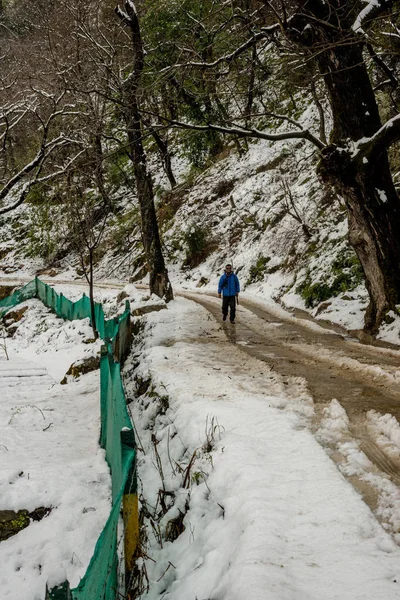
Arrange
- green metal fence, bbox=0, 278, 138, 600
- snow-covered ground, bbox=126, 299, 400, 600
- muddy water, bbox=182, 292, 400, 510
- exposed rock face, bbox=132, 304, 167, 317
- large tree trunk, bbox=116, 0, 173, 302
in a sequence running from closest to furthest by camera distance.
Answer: green metal fence, bbox=0, 278, 138, 600 → snow-covered ground, bbox=126, 299, 400, 600 → muddy water, bbox=182, 292, 400, 510 → exposed rock face, bbox=132, 304, 167, 317 → large tree trunk, bbox=116, 0, 173, 302

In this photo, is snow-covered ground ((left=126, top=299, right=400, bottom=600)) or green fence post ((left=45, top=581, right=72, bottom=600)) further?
snow-covered ground ((left=126, top=299, right=400, bottom=600))

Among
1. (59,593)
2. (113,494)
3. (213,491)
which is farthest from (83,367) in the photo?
(59,593)

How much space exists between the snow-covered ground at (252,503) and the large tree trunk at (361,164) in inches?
157

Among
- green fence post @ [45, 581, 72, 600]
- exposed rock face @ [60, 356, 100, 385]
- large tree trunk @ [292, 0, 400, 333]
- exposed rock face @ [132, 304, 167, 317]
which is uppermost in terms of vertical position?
large tree trunk @ [292, 0, 400, 333]

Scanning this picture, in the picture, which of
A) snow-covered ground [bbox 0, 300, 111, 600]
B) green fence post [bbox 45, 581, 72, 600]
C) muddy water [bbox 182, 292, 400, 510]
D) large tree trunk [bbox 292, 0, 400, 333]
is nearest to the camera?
green fence post [bbox 45, 581, 72, 600]

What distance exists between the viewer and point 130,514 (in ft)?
10.3

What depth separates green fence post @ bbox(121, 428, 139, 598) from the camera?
3091mm

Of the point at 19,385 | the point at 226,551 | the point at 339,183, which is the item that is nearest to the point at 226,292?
the point at 339,183

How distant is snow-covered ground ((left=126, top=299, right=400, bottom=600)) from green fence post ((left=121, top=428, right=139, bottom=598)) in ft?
0.91

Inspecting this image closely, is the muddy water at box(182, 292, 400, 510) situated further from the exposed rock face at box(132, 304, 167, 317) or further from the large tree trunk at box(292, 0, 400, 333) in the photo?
the exposed rock face at box(132, 304, 167, 317)

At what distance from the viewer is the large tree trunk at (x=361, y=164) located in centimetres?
812

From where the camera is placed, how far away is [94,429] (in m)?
6.68

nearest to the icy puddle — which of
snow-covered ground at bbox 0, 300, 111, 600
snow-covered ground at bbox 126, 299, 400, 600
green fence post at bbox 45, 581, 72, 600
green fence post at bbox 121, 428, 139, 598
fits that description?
snow-covered ground at bbox 126, 299, 400, 600

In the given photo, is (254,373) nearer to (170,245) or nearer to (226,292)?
(226,292)
